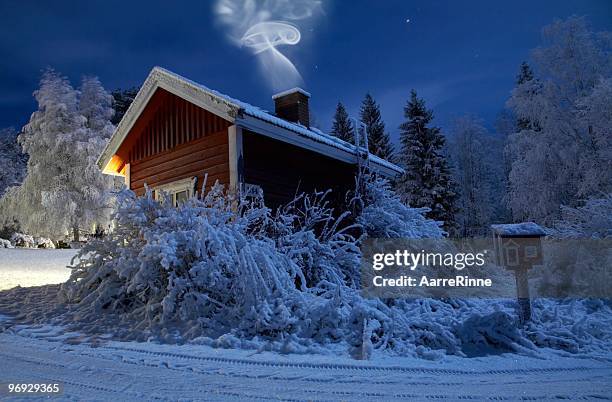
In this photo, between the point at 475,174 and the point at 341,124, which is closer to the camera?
the point at 475,174

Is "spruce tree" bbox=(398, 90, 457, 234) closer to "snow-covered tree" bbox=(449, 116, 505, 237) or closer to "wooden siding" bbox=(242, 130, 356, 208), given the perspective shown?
"snow-covered tree" bbox=(449, 116, 505, 237)

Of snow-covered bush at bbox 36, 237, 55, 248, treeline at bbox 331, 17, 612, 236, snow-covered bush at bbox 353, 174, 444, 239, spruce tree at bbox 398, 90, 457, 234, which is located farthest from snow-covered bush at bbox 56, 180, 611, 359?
snow-covered bush at bbox 36, 237, 55, 248

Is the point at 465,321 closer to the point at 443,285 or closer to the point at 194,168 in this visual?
the point at 443,285

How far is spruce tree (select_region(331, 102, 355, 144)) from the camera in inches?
1218

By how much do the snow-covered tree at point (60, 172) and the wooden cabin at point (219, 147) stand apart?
1006 cm

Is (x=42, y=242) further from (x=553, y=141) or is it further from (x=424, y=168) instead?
(x=553, y=141)

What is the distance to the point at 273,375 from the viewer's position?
3.57m

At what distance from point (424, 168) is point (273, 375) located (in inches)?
823

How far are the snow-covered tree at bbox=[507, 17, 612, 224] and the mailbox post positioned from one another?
1267cm

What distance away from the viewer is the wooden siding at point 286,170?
9.02 metres

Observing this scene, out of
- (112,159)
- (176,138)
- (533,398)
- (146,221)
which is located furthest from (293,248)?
(112,159)

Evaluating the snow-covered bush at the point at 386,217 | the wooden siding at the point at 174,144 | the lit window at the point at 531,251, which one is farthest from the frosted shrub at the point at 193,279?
the snow-covered bush at the point at 386,217

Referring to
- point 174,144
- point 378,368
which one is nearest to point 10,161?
point 174,144

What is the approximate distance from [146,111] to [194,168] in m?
2.64
